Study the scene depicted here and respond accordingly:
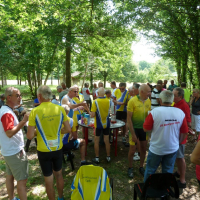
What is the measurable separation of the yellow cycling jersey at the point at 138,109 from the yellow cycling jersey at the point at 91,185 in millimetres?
1582

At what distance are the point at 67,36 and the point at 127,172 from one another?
323 inches

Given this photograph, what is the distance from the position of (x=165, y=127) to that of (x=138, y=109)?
38.8 inches

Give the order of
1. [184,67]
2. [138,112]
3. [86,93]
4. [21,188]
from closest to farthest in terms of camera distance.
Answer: [21,188] < [138,112] < [184,67] < [86,93]

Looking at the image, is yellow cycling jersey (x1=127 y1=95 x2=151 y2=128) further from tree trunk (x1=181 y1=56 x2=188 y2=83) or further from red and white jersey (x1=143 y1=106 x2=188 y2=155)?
tree trunk (x1=181 y1=56 x2=188 y2=83)

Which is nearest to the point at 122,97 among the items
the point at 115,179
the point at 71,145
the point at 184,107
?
the point at 184,107

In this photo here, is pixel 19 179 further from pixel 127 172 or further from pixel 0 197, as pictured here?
pixel 127 172

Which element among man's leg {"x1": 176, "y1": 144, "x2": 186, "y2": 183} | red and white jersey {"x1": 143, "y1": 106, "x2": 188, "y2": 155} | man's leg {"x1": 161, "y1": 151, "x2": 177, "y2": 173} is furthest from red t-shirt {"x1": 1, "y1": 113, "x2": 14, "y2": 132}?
man's leg {"x1": 176, "y1": 144, "x2": 186, "y2": 183}

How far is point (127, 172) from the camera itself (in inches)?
148

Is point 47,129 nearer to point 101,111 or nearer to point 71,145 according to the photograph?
point 71,145

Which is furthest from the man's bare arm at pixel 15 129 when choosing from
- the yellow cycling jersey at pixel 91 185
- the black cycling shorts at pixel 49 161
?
the yellow cycling jersey at pixel 91 185

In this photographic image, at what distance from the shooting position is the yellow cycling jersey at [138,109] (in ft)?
10.9

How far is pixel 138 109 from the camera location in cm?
334

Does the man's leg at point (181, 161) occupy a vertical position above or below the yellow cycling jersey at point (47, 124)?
below

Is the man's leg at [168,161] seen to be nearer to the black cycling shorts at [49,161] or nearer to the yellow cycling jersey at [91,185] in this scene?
the yellow cycling jersey at [91,185]
